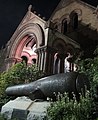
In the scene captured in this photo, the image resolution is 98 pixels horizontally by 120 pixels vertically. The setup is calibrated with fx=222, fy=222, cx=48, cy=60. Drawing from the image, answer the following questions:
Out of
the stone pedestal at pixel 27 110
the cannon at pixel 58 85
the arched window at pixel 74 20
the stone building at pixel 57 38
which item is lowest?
the stone pedestal at pixel 27 110

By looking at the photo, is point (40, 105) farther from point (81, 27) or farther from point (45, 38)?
point (81, 27)

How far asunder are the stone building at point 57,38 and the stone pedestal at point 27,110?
10.1 metres

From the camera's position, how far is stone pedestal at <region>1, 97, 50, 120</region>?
659 centimetres

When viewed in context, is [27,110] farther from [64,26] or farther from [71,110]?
[64,26]

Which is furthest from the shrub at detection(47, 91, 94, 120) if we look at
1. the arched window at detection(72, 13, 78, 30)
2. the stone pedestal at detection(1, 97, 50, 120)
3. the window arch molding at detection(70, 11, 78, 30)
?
the window arch molding at detection(70, 11, 78, 30)

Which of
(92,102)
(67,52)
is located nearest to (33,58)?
(67,52)

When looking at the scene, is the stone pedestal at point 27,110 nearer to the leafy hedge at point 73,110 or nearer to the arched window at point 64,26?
the leafy hedge at point 73,110

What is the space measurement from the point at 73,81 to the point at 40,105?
52.2 inches

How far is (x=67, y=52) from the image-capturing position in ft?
66.6

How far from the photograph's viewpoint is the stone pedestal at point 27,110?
659cm

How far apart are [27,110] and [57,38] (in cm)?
1255

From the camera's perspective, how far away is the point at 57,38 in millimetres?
18984

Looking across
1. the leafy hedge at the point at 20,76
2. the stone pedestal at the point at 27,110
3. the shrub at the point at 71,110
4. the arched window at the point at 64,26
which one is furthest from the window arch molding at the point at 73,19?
the shrub at the point at 71,110

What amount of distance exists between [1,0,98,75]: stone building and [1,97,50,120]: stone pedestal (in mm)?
10061
